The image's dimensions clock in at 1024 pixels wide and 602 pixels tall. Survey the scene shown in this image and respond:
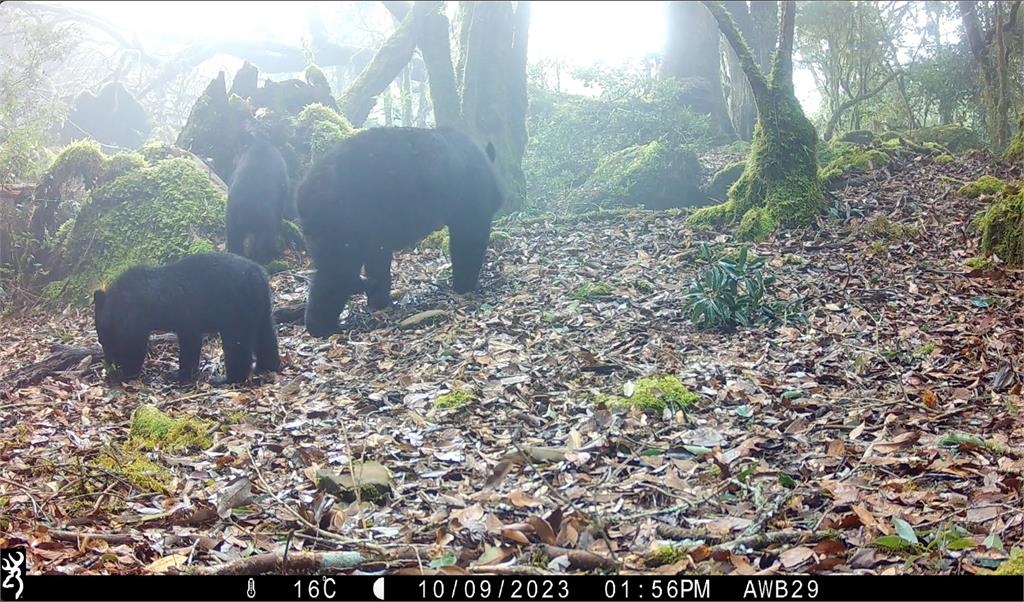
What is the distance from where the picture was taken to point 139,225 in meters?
11.4

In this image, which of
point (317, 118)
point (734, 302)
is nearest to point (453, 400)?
point (734, 302)

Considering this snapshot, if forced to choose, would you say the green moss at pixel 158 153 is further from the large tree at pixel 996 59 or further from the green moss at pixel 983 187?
the large tree at pixel 996 59

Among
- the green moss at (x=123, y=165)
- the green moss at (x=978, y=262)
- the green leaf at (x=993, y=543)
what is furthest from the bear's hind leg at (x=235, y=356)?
the green moss at (x=978, y=262)

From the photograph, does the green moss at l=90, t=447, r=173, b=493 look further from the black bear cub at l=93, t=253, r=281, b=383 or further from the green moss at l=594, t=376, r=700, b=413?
the green moss at l=594, t=376, r=700, b=413

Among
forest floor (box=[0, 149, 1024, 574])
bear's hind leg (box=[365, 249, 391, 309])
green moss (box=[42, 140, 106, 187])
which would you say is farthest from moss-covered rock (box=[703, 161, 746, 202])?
green moss (box=[42, 140, 106, 187])

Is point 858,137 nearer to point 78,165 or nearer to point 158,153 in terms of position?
point 158,153

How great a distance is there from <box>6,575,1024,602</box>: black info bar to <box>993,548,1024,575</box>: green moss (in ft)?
0.22

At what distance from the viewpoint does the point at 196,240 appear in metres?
11.2

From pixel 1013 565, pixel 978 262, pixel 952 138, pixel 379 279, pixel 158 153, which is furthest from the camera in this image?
pixel 952 138

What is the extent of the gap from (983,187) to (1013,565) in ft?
25.5

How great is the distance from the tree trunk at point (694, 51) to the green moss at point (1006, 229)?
10819 mm

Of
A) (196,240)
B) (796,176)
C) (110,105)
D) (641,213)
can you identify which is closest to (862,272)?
(796,176)

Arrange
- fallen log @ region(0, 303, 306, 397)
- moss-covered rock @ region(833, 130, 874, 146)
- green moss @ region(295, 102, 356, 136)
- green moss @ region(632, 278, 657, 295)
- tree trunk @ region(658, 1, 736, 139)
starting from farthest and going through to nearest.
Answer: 1. tree trunk @ region(658, 1, 736, 139)
2. moss-covered rock @ region(833, 130, 874, 146)
3. green moss @ region(295, 102, 356, 136)
4. green moss @ region(632, 278, 657, 295)
5. fallen log @ region(0, 303, 306, 397)

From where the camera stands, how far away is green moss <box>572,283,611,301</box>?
904 centimetres
